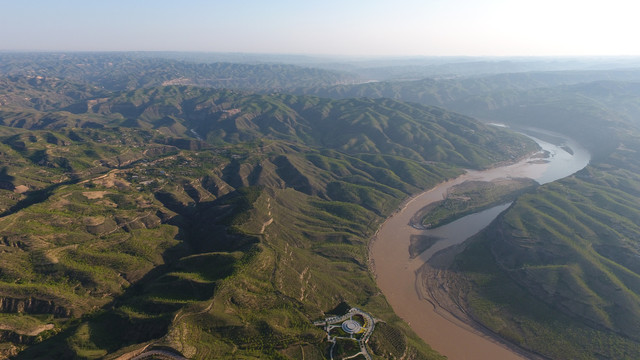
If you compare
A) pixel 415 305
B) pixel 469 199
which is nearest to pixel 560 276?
pixel 415 305

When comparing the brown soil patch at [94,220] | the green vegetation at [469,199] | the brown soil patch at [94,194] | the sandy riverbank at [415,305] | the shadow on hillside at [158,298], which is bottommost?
the sandy riverbank at [415,305]

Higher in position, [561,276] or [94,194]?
[94,194]

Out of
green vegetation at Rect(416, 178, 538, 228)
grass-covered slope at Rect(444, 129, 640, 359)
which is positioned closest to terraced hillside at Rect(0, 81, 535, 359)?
green vegetation at Rect(416, 178, 538, 228)

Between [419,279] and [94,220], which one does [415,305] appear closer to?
[419,279]

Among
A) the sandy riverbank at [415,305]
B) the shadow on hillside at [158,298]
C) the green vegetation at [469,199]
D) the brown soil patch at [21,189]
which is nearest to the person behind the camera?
the shadow on hillside at [158,298]

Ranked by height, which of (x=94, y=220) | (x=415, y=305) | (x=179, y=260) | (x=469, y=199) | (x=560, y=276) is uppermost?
(x=94, y=220)

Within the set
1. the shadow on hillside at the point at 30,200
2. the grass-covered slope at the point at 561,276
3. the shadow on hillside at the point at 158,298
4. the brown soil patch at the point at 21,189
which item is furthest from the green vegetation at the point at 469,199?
the brown soil patch at the point at 21,189

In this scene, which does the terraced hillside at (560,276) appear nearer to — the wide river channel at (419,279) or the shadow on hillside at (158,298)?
the wide river channel at (419,279)

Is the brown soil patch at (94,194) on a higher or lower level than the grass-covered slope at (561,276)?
higher

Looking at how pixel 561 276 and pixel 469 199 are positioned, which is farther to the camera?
pixel 469 199
